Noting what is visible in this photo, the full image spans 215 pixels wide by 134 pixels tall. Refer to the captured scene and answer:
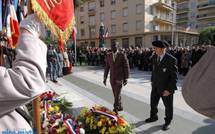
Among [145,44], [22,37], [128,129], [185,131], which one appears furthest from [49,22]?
[145,44]

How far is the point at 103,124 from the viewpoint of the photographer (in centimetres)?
383

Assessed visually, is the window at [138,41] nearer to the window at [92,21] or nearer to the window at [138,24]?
the window at [138,24]

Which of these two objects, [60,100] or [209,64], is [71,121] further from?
[209,64]

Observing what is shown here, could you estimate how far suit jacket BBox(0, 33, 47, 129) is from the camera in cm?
136

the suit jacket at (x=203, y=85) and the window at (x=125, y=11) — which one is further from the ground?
the window at (x=125, y=11)

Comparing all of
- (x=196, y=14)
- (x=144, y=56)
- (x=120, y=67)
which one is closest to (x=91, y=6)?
(x=144, y=56)

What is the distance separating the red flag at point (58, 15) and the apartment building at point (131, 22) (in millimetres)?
37408

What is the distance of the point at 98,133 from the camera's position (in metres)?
3.84

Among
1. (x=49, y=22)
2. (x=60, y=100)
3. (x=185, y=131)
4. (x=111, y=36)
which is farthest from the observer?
(x=111, y=36)

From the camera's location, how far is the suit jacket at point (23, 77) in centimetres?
136

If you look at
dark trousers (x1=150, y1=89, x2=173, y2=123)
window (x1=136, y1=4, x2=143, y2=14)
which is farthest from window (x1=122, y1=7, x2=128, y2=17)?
dark trousers (x1=150, y1=89, x2=173, y2=123)

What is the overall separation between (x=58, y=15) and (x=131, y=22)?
43.9m

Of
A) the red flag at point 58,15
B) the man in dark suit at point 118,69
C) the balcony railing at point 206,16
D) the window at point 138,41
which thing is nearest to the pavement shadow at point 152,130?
the man in dark suit at point 118,69

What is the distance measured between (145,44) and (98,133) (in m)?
40.3
